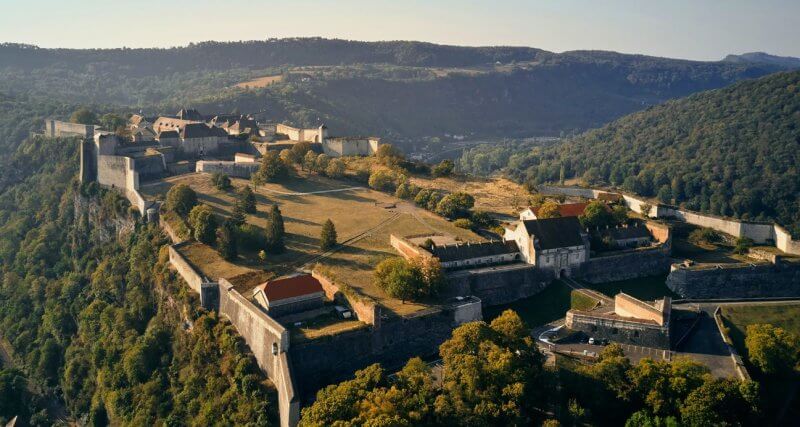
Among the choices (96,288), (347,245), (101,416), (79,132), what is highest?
(79,132)

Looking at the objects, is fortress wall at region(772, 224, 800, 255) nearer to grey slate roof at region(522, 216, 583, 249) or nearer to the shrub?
grey slate roof at region(522, 216, 583, 249)

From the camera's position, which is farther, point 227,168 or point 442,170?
point 442,170

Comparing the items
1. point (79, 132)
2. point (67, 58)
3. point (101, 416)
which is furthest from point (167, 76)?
point (101, 416)

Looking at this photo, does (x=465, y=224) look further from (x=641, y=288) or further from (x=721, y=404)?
(x=721, y=404)

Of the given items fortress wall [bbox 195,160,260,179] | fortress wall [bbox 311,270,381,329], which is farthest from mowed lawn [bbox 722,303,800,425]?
fortress wall [bbox 195,160,260,179]

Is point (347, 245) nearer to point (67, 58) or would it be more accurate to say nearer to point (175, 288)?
point (175, 288)

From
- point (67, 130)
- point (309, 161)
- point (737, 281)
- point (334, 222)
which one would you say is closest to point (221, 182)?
point (309, 161)
